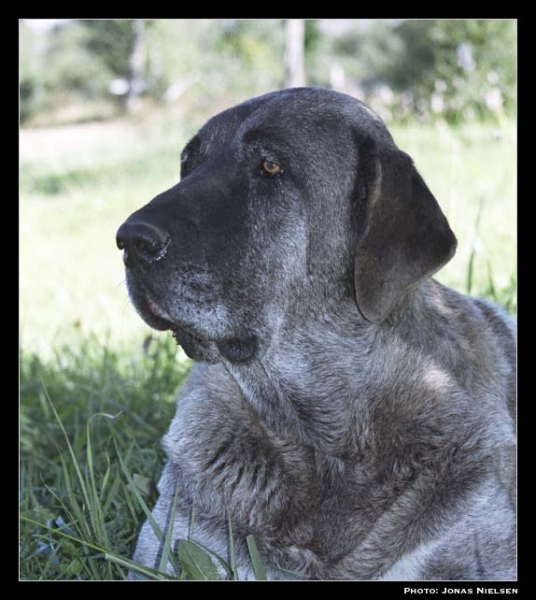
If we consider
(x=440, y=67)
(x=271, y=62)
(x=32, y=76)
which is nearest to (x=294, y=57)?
(x=440, y=67)

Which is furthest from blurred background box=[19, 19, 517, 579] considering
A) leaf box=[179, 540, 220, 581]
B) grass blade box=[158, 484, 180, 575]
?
leaf box=[179, 540, 220, 581]

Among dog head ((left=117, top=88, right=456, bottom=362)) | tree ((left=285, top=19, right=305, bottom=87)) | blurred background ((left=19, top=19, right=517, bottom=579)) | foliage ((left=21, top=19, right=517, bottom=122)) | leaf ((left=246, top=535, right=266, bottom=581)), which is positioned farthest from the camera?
tree ((left=285, top=19, right=305, bottom=87))

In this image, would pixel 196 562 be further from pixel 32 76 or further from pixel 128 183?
pixel 32 76

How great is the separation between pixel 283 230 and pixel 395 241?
1.25 ft

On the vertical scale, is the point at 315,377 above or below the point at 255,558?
above

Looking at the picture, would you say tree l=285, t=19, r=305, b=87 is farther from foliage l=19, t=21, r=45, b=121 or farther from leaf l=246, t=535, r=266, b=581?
leaf l=246, t=535, r=266, b=581

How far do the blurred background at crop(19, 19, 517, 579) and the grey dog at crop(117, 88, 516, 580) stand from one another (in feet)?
1.66

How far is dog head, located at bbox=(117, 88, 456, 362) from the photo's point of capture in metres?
2.96

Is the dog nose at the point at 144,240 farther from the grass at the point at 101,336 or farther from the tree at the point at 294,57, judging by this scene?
the tree at the point at 294,57

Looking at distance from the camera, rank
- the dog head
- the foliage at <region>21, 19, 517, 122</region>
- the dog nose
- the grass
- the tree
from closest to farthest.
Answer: the dog nose → the dog head → the grass → the foliage at <region>21, 19, 517, 122</region> → the tree

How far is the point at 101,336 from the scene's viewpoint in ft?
18.8

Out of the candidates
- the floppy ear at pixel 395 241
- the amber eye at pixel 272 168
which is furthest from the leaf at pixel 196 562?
the amber eye at pixel 272 168

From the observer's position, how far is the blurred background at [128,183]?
395 centimetres
